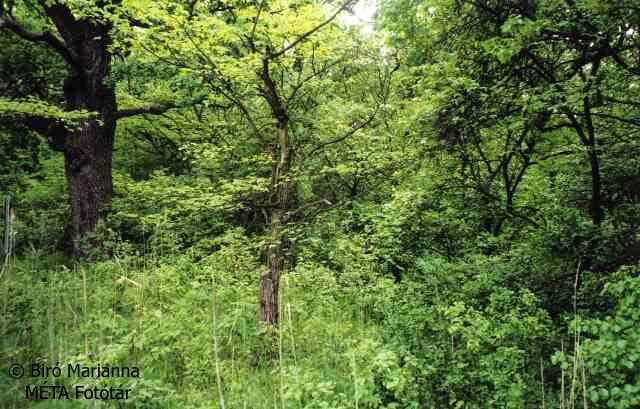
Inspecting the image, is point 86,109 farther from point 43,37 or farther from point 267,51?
point 267,51

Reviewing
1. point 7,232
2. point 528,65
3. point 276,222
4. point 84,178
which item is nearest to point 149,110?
point 84,178

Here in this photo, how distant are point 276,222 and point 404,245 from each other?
8.91ft

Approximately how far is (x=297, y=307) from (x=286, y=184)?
1998mm

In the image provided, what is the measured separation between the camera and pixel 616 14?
129 inches

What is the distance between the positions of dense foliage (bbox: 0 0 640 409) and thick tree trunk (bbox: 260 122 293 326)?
0.03 m

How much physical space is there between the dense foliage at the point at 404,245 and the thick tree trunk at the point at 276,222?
0.03 meters

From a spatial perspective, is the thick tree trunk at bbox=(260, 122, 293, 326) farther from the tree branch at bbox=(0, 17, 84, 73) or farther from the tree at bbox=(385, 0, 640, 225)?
the tree branch at bbox=(0, 17, 84, 73)

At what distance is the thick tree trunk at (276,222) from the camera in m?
4.28

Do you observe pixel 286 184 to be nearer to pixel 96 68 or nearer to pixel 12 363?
pixel 12 363

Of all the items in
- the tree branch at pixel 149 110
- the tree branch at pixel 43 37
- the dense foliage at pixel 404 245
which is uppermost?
the tree branch at pixel 43 37

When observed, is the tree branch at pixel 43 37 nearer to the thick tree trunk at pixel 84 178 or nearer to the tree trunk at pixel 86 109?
the tree trunk at pixel 86 109

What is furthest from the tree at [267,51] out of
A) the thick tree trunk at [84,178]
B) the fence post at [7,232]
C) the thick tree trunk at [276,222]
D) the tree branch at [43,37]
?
the thick tree trunk at [84,178]

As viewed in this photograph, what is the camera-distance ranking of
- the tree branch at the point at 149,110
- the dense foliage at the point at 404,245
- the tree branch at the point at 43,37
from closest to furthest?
the dense foliage at the point at 404,245 < the tree branch at the point at 43,37 < the tree branch at the point at 149,110

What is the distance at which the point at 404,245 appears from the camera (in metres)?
6.06
